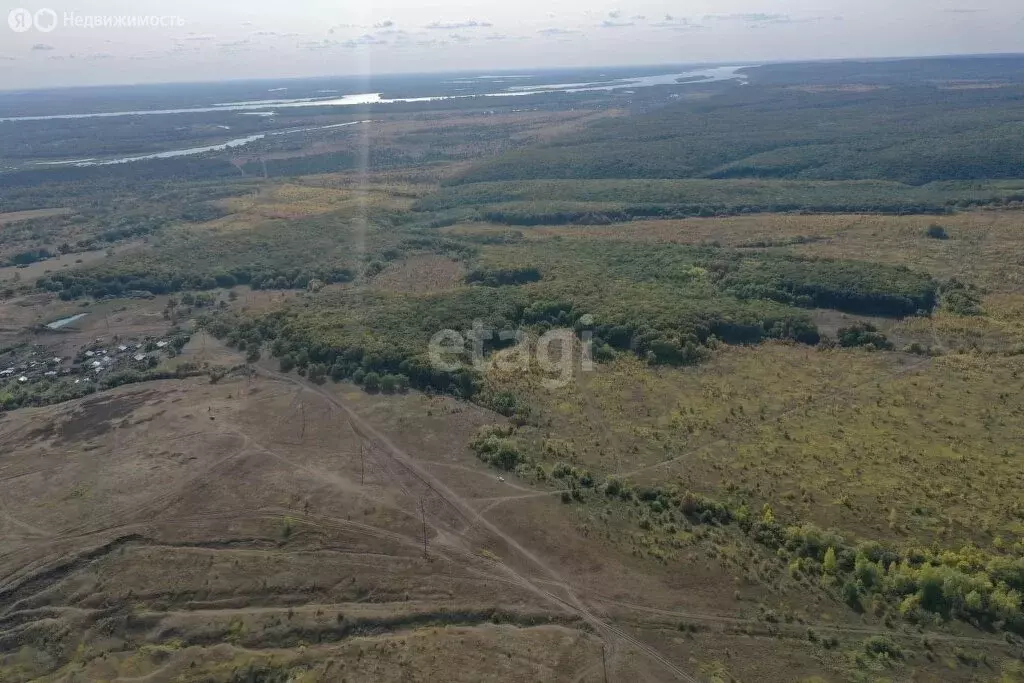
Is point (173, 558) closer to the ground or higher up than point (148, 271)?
closer to the ground

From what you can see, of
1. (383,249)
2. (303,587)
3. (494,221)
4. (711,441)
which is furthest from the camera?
(494,221)

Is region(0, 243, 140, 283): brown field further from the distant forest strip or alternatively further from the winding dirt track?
the distant forest strip

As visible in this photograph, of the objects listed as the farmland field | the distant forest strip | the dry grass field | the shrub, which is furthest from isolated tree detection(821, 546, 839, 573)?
the distant forest strip

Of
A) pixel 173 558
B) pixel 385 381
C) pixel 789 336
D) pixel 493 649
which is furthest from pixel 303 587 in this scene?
pixel 789 336

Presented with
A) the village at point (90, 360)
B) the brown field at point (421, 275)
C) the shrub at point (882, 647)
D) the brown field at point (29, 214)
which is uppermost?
the brown field at point (29, 214)

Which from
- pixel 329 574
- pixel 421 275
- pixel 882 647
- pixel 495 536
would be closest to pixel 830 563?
pixel 882 647

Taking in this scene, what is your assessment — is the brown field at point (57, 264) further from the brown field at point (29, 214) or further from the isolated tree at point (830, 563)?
the isolated tree at point (830, 563)

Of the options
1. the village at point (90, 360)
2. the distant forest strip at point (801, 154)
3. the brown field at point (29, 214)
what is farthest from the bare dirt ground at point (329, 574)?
the distant forest strip at point (801, 154)

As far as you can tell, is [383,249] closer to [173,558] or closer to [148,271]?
[148,271]

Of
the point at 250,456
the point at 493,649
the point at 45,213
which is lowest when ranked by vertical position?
the point at 493,649

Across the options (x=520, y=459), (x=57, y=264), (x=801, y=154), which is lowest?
(x=520, y=459)

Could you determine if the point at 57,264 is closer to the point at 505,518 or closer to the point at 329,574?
the point at 329,574
